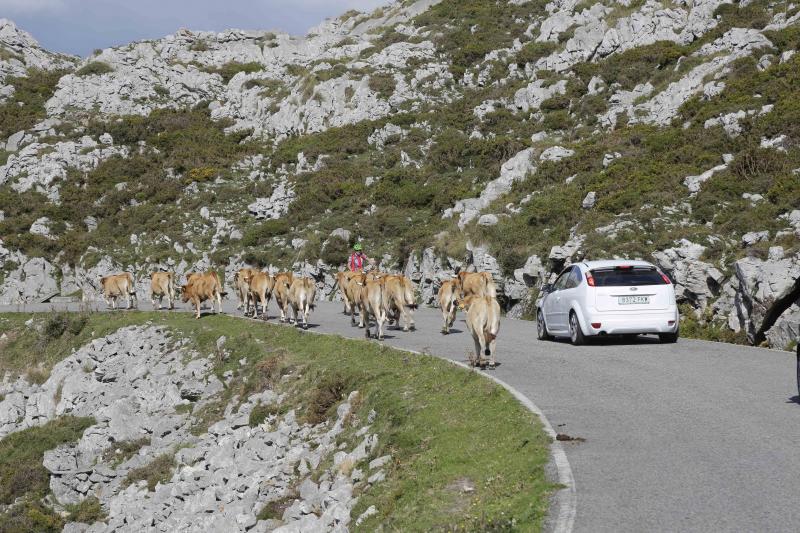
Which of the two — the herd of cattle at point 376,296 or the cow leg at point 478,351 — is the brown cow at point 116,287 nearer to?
the herd of cattle at point 376,296

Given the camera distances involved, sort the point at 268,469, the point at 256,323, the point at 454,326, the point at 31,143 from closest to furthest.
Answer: the point at 268,469
the point at 454,326
the point at 256,323
the point at 31,143

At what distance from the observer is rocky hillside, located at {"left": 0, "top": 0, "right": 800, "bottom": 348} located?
24.5 metres

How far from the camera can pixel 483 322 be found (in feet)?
44.9

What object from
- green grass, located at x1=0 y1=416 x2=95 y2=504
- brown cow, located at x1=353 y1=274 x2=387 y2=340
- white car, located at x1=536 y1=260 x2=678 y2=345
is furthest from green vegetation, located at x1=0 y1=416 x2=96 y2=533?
white car, located at x1=536 y1=260 x2=678 y2=345

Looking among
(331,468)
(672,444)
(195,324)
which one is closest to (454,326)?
(195,324)

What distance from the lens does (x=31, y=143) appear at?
202ft

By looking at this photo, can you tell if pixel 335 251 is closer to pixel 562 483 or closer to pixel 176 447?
pixel 176 447

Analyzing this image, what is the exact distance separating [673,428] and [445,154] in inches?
1598

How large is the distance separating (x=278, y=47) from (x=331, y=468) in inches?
3421

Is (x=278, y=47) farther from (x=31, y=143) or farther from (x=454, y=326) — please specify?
(x=454, y=326)

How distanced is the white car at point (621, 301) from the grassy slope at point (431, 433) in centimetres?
397

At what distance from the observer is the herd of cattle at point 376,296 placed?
13812 mm

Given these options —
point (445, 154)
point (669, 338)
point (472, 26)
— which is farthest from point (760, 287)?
point (472, 26)

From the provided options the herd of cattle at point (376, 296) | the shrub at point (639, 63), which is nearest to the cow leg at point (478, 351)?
the herd of cattle at point (376, 296)
